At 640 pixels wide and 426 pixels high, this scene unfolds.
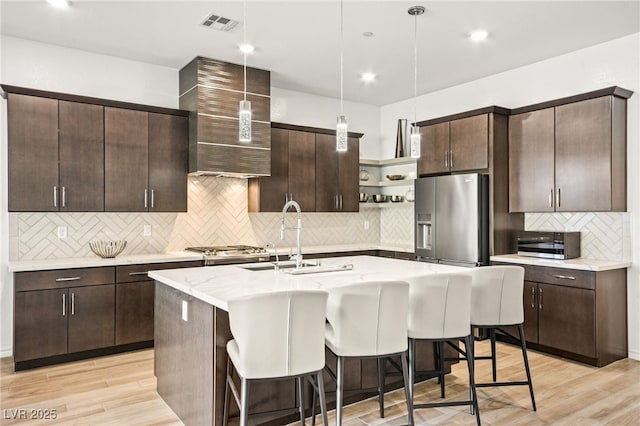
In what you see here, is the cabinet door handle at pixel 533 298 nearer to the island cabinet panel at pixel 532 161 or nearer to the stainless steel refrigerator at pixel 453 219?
the stainless steel refrigerator at pixel 453 219

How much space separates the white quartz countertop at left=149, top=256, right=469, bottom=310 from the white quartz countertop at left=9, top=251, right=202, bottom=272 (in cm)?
125

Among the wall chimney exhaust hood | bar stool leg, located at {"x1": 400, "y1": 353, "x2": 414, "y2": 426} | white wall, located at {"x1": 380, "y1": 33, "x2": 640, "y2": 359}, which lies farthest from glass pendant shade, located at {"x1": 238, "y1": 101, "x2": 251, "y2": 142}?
white wall, located at {"x1": 380, "y1": 33, "x2": 640, "y2": 359}

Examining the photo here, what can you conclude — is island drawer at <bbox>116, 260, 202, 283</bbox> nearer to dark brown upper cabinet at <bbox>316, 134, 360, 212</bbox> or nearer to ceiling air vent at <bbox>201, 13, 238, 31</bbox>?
dark brown upper cabinet at <bbox>316, 134, 360, 212</bbox>

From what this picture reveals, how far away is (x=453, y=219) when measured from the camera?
5.26 metres

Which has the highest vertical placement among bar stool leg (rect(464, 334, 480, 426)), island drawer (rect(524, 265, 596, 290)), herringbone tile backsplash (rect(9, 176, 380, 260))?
herringbone tile backsplash (rect(9, 176, 380, 260))

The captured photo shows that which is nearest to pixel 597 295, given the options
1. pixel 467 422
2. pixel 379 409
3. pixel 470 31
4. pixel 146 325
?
pixel 467 422

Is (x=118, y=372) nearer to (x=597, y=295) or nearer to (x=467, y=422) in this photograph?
(x=467, y=422)

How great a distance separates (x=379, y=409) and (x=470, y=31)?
3241mm

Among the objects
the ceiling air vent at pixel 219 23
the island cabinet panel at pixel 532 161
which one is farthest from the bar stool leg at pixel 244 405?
the island cabinet panel at pixel 532 161

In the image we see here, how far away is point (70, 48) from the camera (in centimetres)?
465

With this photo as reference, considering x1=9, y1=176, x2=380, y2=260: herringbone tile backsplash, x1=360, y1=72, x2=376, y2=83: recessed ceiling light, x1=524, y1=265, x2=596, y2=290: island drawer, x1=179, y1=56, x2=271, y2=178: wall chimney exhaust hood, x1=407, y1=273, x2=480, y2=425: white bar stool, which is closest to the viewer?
x1=407, y1=273, x2=480, y2=425: white bar stool

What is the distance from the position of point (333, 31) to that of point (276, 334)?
297 centimetres

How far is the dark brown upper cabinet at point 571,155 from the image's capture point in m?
4.25

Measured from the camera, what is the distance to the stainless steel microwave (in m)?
4.44
